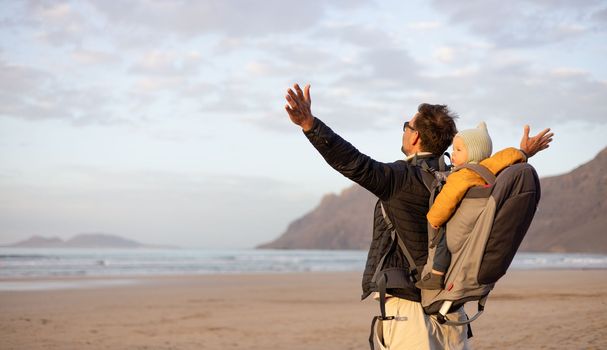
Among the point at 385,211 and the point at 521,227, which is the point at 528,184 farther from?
the point at 385,211

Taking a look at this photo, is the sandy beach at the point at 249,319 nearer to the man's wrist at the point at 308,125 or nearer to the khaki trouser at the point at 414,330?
the khaki trouser at the point at 414,330

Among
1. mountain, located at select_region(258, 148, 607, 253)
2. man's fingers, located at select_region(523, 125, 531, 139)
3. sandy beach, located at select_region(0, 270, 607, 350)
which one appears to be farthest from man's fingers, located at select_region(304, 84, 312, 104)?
mountain, located at select_region(258, 148, 607, 253)

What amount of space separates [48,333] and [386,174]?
9465 millimetres

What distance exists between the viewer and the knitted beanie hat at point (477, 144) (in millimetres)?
2660

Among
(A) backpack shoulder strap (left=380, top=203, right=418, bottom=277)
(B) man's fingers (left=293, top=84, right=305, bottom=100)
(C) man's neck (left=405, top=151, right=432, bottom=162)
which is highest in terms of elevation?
(B) man's fingers (left=293, top=84, right=305, bottom=100)

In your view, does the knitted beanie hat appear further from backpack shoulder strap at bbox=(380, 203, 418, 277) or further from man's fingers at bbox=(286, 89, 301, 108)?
man's fingers at bbox=(286, 89, 301, 108)

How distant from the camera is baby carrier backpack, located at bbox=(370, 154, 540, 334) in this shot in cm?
239

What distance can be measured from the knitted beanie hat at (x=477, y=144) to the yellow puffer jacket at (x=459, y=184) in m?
0.07

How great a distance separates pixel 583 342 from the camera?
341 inches

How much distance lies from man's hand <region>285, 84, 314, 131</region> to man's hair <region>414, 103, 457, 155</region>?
558 mm

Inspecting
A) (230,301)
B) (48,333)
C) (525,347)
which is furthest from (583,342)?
(230,301)

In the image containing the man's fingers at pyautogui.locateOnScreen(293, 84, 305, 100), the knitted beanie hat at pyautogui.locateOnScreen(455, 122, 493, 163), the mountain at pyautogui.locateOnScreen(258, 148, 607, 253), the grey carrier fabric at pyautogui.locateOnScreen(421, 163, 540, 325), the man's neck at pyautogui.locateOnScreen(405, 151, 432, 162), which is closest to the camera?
the grey carrier fabric at pyautogui.locateOnScreen(421, 163, 540, 325)

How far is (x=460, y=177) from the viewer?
2479mm

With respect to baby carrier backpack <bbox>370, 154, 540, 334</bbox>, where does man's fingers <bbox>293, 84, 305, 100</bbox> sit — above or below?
above
